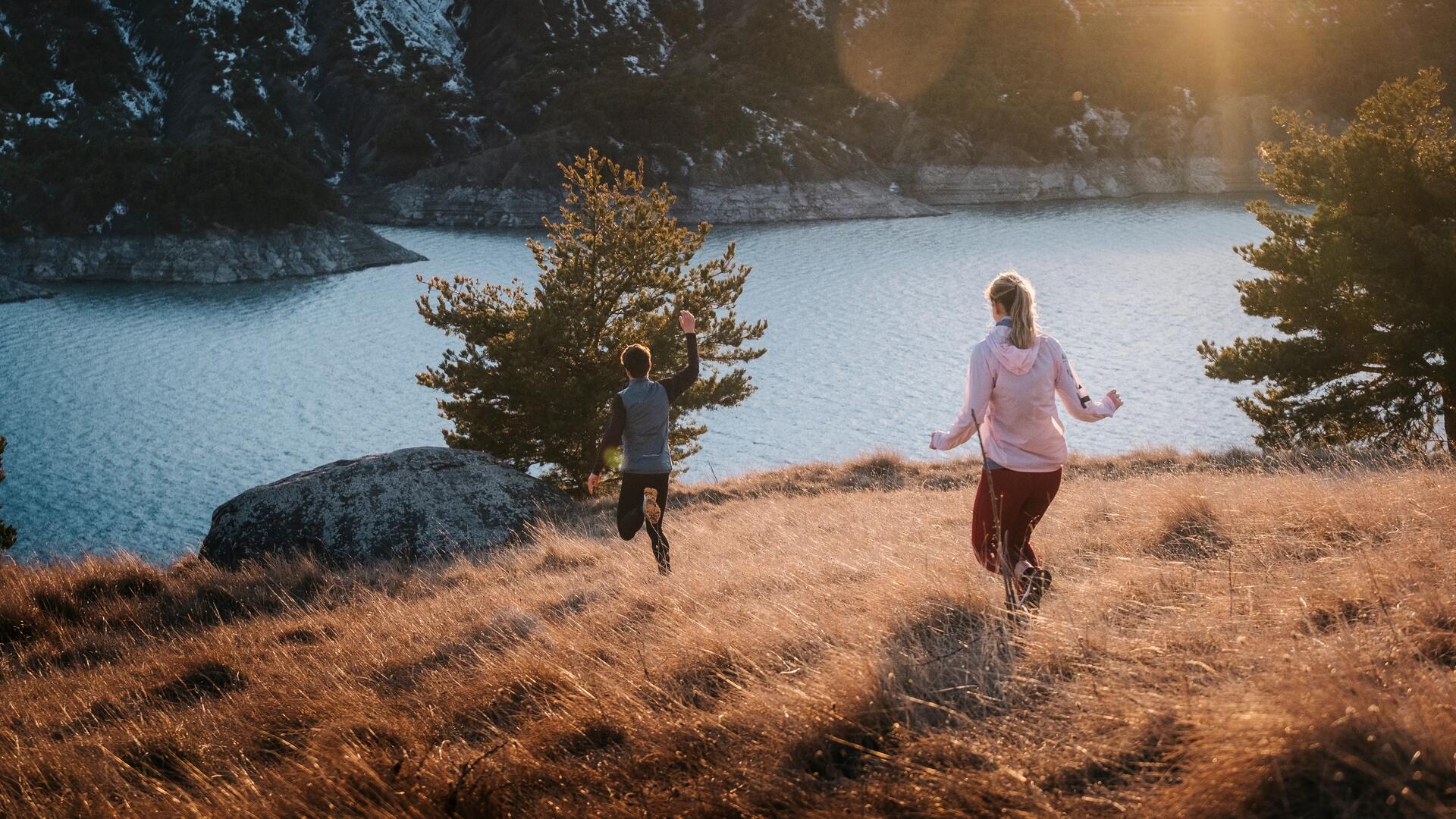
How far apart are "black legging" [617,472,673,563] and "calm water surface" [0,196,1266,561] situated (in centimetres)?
1514

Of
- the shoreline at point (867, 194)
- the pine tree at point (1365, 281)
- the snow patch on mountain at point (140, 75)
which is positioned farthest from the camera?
the snow patch on mountain at point (140, 75)

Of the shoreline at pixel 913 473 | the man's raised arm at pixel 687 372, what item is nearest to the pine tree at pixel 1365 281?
the shoreline at pixel 913 473

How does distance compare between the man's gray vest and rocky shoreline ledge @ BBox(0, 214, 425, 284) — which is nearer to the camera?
the man's gray vest

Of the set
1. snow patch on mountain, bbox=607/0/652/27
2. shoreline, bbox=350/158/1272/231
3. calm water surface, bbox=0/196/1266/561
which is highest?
snow patch on mountain, bbox=607/0/652/27

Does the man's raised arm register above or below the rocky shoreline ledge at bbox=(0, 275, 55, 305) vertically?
above

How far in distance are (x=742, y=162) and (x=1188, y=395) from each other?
221 ft

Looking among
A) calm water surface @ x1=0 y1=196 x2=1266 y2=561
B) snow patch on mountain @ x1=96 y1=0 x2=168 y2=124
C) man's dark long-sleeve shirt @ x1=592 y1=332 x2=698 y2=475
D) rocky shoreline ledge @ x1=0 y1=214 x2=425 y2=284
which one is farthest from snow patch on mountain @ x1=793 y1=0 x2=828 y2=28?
man's dark long-sleeve shirt @ x1=592 y1=332 x2=698 y2=475

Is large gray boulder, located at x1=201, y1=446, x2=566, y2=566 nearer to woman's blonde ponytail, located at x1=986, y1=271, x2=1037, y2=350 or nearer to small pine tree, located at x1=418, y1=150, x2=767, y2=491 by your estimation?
small pine tree, located at x1=418, y1=150, x2=767, y2=491

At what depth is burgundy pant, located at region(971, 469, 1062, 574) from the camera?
4.69 meters

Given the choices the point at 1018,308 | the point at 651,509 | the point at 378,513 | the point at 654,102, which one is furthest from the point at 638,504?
the point at 654,102

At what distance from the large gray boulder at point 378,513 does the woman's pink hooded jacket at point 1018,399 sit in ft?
27.9

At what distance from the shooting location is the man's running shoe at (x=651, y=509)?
23.9ft

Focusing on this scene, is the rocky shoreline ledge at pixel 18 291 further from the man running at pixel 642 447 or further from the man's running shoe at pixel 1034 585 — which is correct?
the man's running shoe at pixel 1034 585

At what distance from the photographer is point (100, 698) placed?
535cm
